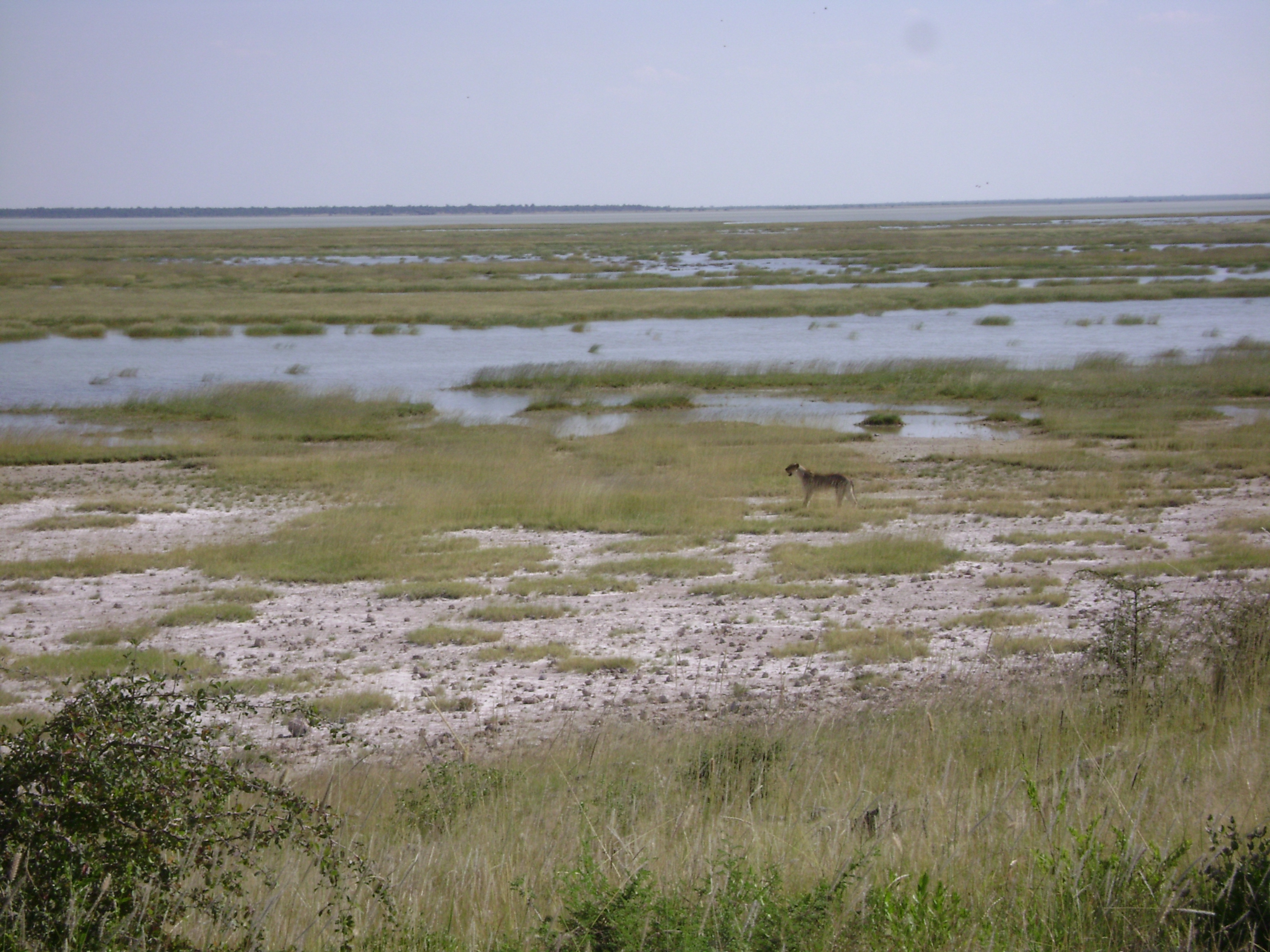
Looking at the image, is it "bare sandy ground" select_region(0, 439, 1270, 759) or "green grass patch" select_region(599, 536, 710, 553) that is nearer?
"bare sandy ground" select_region(0, 439, 1270, 759)

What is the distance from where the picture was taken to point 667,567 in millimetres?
12539

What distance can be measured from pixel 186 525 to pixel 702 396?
16.4m

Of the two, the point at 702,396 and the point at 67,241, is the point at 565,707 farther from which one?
the point at 67,241

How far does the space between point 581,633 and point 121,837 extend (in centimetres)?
708

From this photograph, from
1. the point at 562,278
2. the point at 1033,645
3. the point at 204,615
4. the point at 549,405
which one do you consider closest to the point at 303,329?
the point at 549,405

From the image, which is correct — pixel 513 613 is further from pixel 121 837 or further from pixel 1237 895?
pixel 1237 895

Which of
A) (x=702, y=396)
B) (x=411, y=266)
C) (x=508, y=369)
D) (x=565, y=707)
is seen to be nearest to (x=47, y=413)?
(x=508, y=369)

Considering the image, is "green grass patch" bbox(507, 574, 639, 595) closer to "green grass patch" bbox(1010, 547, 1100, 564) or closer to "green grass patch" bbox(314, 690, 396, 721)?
"green grass patch" bbox(314, 690, 396, 721)

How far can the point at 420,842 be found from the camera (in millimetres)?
4129

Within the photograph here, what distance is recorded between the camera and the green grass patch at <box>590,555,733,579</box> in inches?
485

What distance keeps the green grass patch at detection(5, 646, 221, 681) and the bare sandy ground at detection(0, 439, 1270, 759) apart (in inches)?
4.7

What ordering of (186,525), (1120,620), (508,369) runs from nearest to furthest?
(1120,620)
(186,525)
(508,369)

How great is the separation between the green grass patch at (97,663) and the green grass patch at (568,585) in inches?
144

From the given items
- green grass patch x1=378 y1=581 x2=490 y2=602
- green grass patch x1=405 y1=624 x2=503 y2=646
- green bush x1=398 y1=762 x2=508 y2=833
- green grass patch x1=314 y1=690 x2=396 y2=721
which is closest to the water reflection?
green grass patch x1=378 y1=581 x2=490 y2=602
